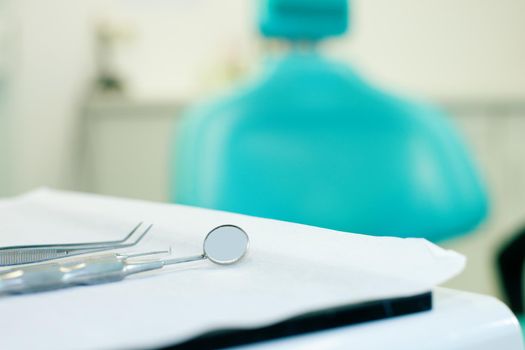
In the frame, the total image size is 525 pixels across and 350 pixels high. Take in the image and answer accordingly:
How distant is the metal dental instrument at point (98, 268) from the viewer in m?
0.35

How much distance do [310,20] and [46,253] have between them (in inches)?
40.5

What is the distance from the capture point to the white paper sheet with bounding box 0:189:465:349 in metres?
0.28

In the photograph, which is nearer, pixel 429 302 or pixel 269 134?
pixel 429 302

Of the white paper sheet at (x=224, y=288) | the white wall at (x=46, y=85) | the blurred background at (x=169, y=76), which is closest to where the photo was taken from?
the white paper sheet at (x=224, y=288)

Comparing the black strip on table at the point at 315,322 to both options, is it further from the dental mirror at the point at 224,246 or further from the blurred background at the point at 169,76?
the blurred background at the point at 169,76

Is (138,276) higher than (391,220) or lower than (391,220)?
higher

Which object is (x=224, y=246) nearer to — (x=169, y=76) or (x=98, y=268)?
(x=98, y=268)

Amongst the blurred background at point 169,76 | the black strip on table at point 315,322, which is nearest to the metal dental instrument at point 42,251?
the black strip on table at point 315,322

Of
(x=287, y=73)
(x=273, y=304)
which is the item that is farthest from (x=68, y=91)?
(x=273, y=304)

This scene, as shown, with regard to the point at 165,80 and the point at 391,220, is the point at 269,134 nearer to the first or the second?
the point at 391,220

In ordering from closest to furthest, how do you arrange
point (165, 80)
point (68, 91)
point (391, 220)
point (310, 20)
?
point (391, 220) < point (310, 20) < point (68, 91) < point (165, 80)

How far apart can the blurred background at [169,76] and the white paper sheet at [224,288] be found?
1464 millimetres

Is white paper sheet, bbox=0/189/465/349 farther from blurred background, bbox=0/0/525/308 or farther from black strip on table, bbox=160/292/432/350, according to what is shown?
blurred background, bbox=0/0/525/308

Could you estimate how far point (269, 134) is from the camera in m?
1.30
